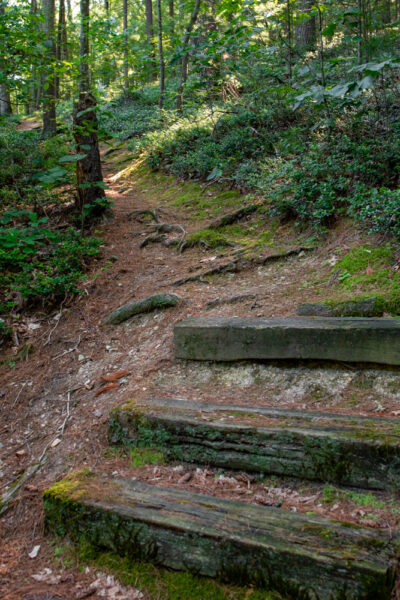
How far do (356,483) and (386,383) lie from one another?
0.95 m

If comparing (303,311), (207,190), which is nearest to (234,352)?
(303,311)

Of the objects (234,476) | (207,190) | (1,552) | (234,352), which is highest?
(207,190)

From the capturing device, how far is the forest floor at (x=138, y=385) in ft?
8.56

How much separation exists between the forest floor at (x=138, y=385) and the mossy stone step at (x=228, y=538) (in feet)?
0.61

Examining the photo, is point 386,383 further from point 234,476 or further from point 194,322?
point 194,322

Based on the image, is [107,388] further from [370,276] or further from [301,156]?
[301,156]

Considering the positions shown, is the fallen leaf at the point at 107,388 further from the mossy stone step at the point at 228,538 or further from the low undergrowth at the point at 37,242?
the low undergrowth at the point at 37,242

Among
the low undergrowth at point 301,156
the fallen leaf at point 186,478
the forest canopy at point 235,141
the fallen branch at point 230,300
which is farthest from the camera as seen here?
the forest canopy at point 235,141

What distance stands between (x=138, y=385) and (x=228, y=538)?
6.48 feet

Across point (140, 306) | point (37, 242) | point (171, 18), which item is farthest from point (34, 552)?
point (171, 18)

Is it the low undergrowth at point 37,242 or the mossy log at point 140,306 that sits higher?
the low undergrowth at point 37,242

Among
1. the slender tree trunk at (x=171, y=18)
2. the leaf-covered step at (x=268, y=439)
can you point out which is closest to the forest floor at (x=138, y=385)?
the leaf-covered step at (x=268, y=439)

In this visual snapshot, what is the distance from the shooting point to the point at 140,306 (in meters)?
5.31

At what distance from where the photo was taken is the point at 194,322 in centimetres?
412
